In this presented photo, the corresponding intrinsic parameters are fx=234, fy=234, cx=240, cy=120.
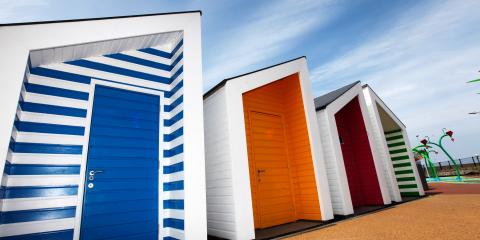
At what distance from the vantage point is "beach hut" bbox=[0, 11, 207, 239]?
319 centimetres

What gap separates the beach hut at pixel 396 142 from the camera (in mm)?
9742

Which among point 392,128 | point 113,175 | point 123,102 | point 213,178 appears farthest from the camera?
point 392,128

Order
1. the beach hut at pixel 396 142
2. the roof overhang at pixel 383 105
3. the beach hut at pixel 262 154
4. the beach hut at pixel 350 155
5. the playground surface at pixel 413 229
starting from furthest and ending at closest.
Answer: the roof overhang at pixel 383 105 → the beach hut at pixel 396 142 → the beach hut at pixel 350 155 → the beach hut at pixel 262 154 → the playground surface at pixel 413 229

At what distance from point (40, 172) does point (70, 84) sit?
4.75 ft

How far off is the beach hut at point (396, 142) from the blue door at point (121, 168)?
8.69 metres

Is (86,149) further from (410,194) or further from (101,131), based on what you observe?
(410,194)

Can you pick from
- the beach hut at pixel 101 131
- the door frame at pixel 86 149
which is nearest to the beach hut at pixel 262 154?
the beach hut at pixel 101 131

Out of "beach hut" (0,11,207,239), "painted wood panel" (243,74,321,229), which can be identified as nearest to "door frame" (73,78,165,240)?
"beach hut" (0,11,207,239)

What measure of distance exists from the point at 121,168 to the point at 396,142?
1173cm

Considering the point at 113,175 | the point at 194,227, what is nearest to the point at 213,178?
the point at 194,227

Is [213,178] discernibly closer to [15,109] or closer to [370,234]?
[370,234]

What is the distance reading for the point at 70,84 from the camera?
12.8 feet

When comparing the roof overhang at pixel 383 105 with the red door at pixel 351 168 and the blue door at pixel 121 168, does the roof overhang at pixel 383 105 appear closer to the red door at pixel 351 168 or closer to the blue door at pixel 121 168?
the red door at pixel 351 168

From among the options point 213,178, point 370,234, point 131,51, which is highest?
point 131,51
